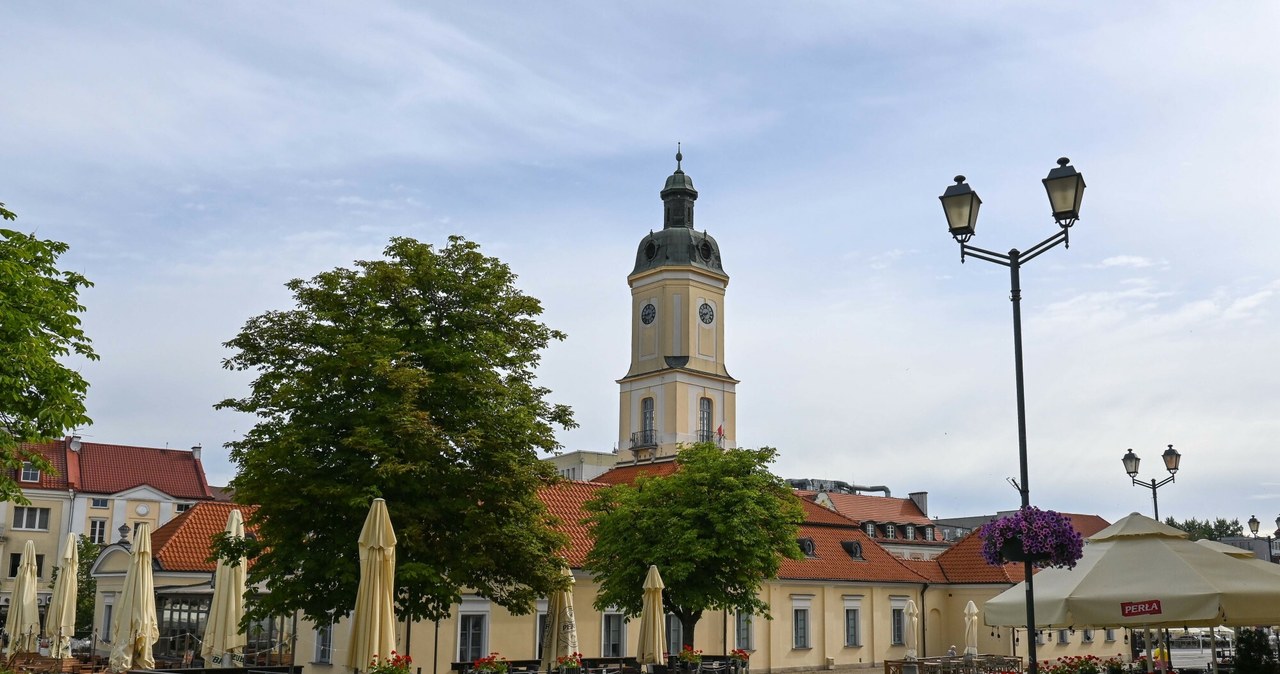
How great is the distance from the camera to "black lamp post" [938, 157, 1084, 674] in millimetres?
12391

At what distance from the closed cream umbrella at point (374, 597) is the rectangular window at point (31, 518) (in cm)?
4937

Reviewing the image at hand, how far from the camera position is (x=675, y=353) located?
6881cm

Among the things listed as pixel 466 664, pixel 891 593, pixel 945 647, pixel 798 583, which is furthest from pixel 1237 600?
pixel 945 647

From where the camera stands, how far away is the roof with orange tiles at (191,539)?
31.3 meters

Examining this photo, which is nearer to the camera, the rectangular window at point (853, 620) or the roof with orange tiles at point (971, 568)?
the rectangular window at point (853, 620)

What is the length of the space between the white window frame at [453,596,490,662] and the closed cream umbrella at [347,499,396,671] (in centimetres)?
1371

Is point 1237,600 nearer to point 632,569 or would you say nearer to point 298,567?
point 298,567

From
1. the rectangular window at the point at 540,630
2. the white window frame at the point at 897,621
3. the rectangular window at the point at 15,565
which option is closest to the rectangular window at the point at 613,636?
the rectangular window at the point at 540,630

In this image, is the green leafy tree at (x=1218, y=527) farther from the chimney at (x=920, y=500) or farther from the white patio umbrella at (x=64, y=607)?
the white patio umbrella at (x=64, y=607)

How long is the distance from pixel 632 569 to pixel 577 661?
509cm

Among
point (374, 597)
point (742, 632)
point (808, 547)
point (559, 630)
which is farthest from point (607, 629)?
point (374, 597)

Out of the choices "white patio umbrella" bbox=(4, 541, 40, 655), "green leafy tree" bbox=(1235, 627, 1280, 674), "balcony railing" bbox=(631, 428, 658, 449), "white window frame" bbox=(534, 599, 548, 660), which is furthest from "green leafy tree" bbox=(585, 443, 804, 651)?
"balcony railing" bbox=(631, 428, 658, 449)

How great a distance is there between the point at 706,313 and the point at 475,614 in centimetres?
4089

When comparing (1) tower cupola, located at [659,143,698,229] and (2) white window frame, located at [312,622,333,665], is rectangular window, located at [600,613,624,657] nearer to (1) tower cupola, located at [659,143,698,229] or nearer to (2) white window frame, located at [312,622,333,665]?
(2) white window frame, located at [312,622,333,665]
